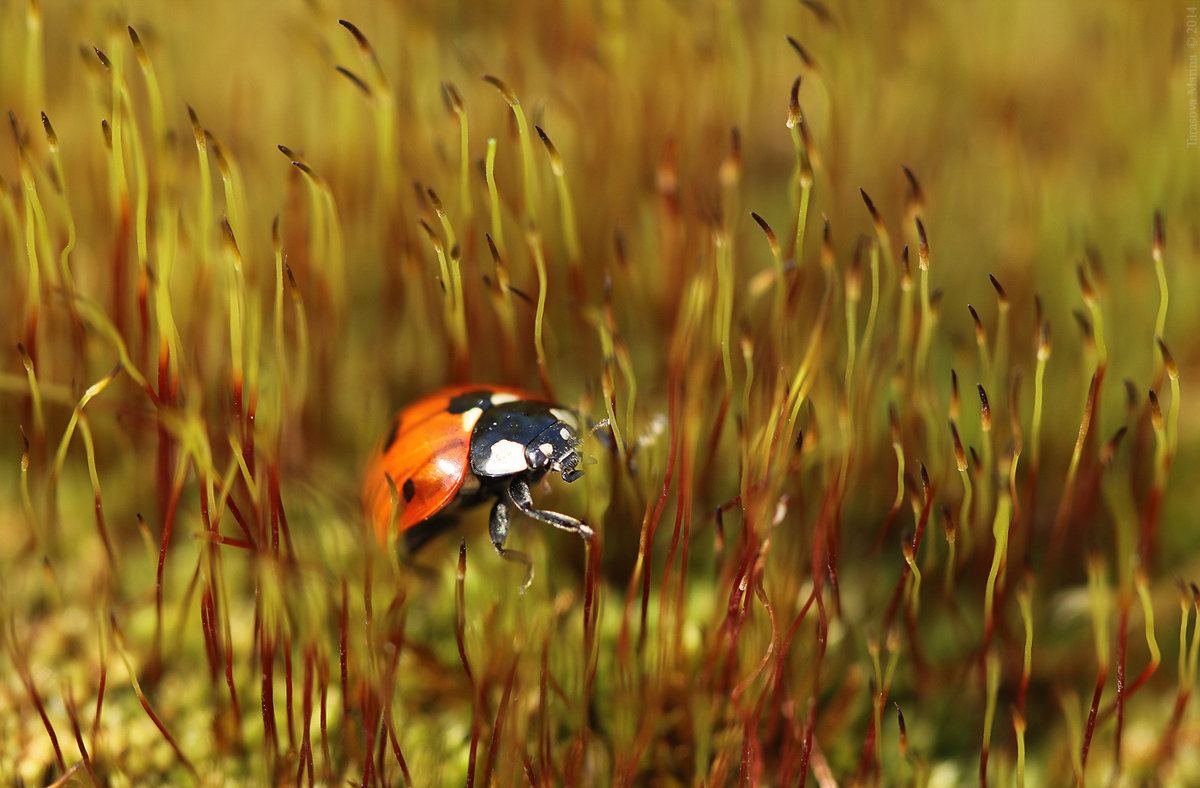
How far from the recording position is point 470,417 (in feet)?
2.79

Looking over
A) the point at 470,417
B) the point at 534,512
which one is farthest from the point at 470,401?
the point at 534,512

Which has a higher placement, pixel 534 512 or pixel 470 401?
pixel 470 401

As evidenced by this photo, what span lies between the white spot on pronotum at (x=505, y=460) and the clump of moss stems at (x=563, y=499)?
8cm

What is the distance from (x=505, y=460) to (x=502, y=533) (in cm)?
8

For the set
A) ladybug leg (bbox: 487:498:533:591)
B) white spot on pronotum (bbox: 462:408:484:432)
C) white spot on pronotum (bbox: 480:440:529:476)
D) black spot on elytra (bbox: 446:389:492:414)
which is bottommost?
ladybug leg (bbox: 487:498:533:591)

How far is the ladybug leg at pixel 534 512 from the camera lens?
2.70ft

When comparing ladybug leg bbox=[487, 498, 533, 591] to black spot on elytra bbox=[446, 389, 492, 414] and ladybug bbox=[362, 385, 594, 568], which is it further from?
black spot on elytra bbox=[446, 389, 492, 414]

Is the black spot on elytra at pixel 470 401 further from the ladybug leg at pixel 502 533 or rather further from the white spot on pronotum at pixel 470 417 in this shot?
the ladybug leg at pixel 502 533

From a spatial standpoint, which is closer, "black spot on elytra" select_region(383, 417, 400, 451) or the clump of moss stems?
the clump of moss stems

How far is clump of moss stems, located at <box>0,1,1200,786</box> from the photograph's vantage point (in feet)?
2.52

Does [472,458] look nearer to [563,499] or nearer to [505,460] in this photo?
[505,460]

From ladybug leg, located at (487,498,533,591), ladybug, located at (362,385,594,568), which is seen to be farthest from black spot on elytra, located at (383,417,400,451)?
ladybug leg, located at (487,498,533,591)

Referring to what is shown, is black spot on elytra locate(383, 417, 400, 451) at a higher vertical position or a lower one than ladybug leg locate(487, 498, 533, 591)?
higher

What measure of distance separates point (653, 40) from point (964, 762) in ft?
3.34
